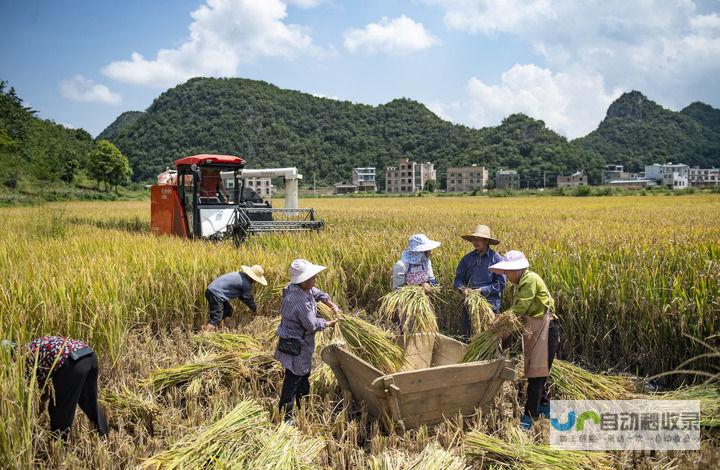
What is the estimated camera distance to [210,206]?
33.5ft

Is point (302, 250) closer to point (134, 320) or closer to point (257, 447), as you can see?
point (134, 320)

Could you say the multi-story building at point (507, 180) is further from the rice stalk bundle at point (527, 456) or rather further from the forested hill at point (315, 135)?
the rice stalk bundle at point (527, 456)

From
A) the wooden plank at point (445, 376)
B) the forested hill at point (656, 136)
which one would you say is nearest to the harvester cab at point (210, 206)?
the wooden plank at point (445, 376)

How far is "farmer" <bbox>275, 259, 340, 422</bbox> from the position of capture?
3.71 m

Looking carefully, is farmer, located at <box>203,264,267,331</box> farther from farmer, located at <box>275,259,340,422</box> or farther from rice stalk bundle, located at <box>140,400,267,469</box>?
rice stalk bundle, located at <box>140,400,267,469</box>

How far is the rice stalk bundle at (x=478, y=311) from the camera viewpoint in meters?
4.28

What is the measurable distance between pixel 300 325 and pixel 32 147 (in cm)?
5706

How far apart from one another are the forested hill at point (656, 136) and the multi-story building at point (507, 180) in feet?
150

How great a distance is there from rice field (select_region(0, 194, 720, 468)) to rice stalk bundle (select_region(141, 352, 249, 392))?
0.09 ft

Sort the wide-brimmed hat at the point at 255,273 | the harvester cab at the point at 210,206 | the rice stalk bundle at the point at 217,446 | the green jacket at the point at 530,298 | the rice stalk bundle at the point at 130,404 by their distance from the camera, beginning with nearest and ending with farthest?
the rice stalk bundle at the point at 217,446, the rice stalk bundle at the point at 130,404, the green jacket at the point at 530,298, the wide-brimmed hat at the point at 255,273, the harvester cab at the point at 210,206

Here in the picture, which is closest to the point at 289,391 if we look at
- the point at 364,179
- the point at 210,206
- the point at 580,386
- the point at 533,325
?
the point at 533,325

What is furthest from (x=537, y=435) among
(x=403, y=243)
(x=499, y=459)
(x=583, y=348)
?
(x=403, y=243)

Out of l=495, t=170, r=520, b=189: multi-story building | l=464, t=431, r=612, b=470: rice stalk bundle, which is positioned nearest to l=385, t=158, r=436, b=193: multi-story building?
l=495, t=170, r=520, b=189: multi-story building

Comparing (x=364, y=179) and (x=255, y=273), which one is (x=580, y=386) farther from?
(x=364, y=179)
